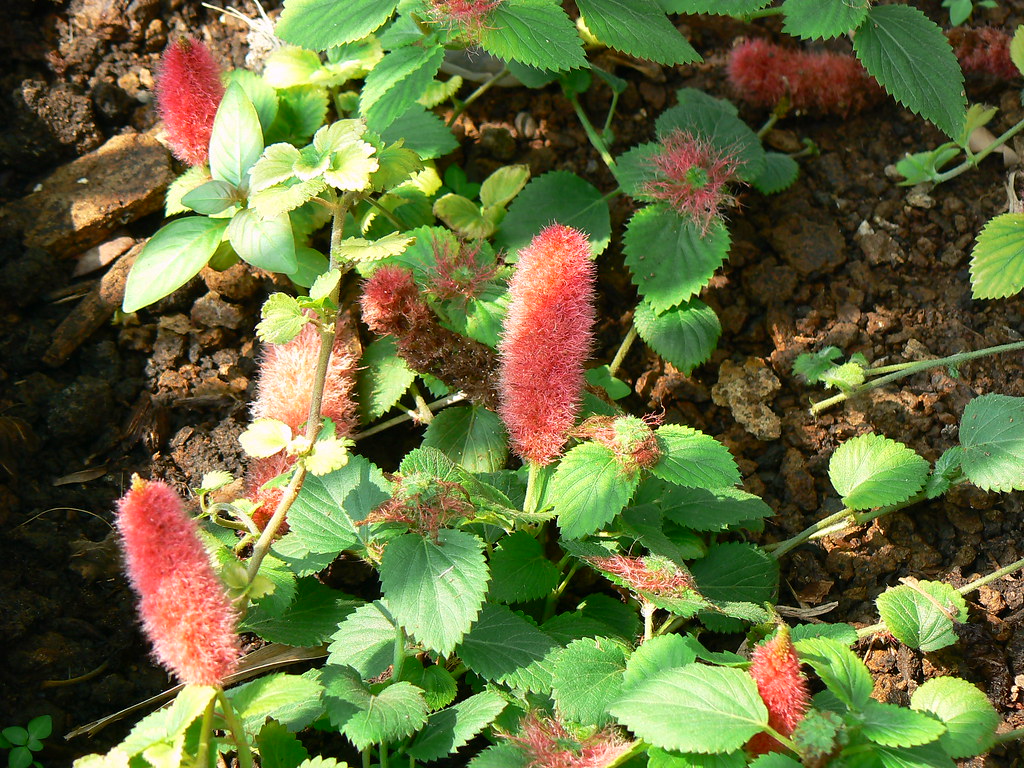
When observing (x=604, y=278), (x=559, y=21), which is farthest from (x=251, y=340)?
(x=559, y=21)

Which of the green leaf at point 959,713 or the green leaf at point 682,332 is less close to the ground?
the green leaf at point 682,332

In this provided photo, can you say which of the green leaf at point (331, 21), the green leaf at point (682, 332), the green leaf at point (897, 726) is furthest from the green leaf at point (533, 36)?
the green leaf at point (897, 726)

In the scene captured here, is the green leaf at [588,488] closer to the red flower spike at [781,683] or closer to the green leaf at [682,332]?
the red flower spike at [781,683]

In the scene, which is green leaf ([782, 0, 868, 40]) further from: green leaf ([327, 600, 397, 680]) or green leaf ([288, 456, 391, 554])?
green leaf ([327, 600, 397, 680])

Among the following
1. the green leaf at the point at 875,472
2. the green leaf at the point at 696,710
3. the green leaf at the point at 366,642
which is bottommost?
the green leaf at the point at 875,472

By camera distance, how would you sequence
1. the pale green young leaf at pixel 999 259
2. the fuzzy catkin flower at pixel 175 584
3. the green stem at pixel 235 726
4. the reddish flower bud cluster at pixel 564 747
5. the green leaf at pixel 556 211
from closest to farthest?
the fuzzy catkin flower at pixel 175 584, the green stem at pixel 235 726, the reddish flower bud cluster at pixel 564 747, the pale green young leaf at pixel 999 259, the green leaf at pixel 556 211

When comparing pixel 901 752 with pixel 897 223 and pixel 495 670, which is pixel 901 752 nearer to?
pixel 495 670

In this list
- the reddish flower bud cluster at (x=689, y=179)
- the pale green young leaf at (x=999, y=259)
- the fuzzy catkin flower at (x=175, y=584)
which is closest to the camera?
the fuzzy catkin flower at (x=175, y=584)
